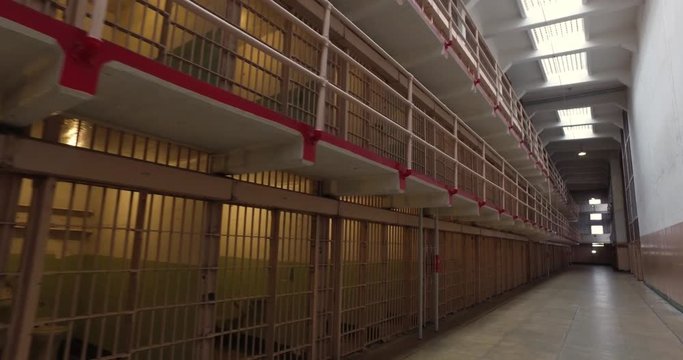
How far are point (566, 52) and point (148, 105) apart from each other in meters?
12.8

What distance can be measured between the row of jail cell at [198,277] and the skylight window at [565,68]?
9723 mm

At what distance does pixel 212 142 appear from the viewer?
327cm

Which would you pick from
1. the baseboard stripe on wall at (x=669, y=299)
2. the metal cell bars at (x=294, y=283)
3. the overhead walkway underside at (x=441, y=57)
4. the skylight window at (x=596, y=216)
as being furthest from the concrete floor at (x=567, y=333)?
the skylight window at (x=596, y=216)

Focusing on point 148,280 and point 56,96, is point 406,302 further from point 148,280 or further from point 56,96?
point 56,96

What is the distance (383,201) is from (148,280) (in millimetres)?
3665

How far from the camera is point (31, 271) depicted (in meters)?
2.39

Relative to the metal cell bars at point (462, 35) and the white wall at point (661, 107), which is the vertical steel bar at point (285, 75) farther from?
the white wall at point (661, 107)

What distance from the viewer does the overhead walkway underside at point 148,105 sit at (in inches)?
70.1

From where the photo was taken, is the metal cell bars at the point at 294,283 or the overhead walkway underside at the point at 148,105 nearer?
the overhead walkway underside at the point at 148,105

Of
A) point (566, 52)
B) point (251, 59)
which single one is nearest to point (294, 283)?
point (251, 59)

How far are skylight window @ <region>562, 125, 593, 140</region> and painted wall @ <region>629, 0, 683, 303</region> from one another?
23.7 feet

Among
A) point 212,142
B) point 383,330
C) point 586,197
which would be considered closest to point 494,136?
point 383,330

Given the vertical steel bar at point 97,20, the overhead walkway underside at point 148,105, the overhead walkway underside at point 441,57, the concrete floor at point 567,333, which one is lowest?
the concrete floor at point 567,333

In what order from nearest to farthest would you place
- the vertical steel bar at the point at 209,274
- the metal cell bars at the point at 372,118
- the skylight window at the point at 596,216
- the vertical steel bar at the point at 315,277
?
the vertical steel bar at the point at 209,274 → the vertical steel bar at the point at 315,277 → the metal cell bars at the point at 372,118 → the skylight window at the point at 596,216
